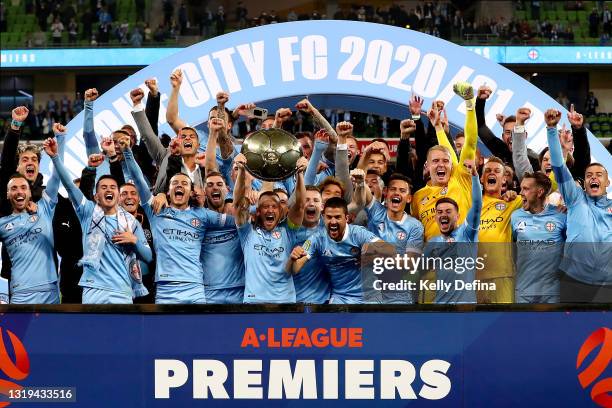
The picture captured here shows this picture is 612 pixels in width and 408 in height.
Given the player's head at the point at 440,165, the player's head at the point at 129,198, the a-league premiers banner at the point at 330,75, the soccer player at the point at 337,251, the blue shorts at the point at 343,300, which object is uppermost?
the a-league premiers banner at the point at 330,75

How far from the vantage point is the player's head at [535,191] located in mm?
8844

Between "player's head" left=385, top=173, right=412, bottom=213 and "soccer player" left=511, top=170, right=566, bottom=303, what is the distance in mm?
841

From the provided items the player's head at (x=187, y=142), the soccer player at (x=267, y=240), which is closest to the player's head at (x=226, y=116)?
the player's head at (x=187, y=142)

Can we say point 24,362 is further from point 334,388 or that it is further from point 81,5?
point 81,5

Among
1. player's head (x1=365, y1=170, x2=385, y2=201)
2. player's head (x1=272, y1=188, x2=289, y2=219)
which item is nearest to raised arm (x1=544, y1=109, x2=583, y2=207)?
player's head (x1=365, y1=170, x2=385, y2=201)

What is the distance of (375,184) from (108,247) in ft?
7.82

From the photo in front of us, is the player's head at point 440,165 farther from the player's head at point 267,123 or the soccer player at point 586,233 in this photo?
the player's head at point 267,123

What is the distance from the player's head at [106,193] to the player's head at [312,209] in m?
1.42

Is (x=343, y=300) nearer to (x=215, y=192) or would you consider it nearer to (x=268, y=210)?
(x=268, y=210)

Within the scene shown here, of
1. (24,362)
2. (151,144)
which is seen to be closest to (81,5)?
(151,144)

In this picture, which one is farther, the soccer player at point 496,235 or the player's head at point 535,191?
the player's head at point 535,191

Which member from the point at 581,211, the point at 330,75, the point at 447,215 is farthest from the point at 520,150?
the point at 330,75

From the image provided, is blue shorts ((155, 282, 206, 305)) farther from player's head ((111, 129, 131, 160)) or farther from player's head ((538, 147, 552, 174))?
player's head ((538, 147, 552, 174))

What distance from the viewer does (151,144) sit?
10.9 metres
